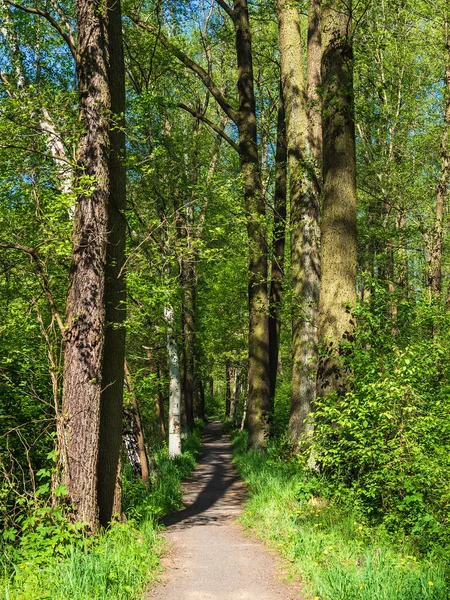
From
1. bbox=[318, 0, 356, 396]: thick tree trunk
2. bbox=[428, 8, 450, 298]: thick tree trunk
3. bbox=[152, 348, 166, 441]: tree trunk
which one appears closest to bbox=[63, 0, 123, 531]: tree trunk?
bbox=[318, 0, 356, 396]: thick tree trunk

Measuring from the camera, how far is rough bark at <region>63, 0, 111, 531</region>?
260 inches

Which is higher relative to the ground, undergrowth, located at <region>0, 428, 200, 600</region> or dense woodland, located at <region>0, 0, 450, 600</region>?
dense woodland, located at <region>0, 0, 450, 600</region>

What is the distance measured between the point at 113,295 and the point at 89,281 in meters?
0.83

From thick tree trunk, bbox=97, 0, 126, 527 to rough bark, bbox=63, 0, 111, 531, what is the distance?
27cm

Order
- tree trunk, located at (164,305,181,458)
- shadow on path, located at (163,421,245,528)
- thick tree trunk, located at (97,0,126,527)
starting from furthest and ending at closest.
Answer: tree trunk, located at (164,305,181,458) < shadow on path, located at (163,421,245,528) < thick tree trunk, located at (97,0,126,527)

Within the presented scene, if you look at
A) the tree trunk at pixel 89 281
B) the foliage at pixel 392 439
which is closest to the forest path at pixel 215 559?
the tree trunk at pixel 89 281

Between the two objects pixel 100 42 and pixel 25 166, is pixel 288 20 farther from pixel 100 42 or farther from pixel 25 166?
pixel 25 166

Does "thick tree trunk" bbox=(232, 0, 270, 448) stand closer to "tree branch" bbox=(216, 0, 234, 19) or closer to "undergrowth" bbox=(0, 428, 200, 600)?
"tree branch" bbox=(216, 0, 234, 19)

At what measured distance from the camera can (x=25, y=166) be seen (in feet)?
25.8

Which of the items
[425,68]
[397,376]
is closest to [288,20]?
[397,376]

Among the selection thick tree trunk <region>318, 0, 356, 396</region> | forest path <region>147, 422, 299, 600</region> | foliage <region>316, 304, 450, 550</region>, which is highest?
thick tree trunk <region>318, 0, 356, 396</region>

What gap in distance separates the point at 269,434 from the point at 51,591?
10859mm

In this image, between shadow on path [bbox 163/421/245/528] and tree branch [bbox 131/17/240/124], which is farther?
tree branch [bbox 131/17/240/124]

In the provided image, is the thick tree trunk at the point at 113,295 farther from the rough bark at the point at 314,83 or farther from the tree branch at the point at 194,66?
the tree branch at the point at 194,66
